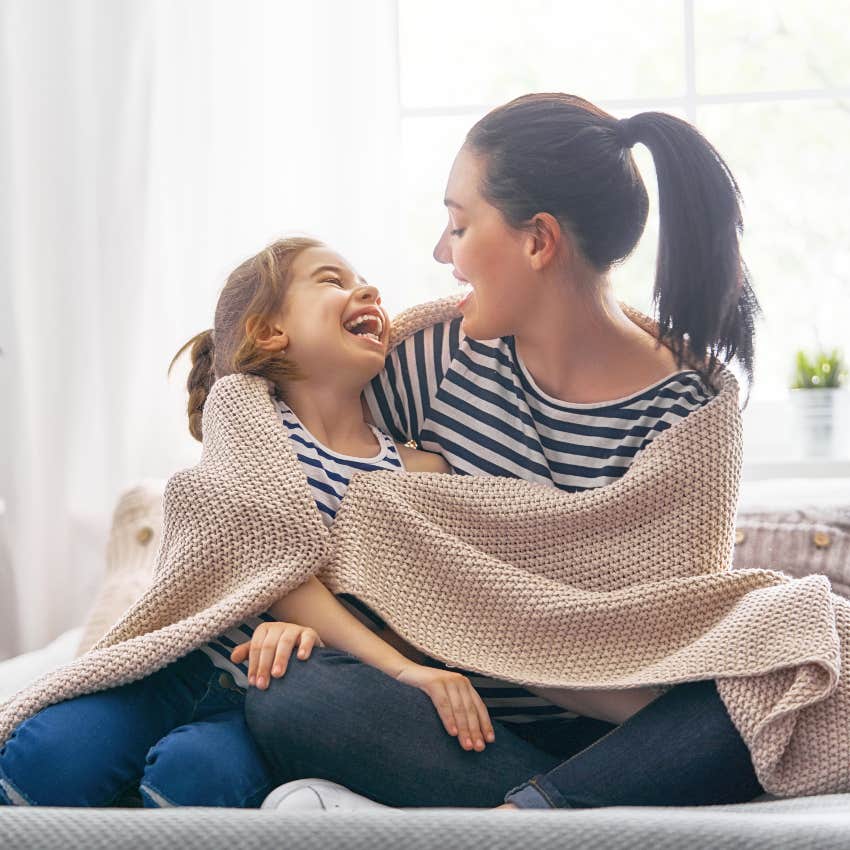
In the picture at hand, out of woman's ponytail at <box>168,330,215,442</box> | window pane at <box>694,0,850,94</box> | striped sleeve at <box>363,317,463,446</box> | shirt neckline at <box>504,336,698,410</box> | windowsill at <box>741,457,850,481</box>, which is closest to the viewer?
shirt neckline at <box>504,336,698,410</box>

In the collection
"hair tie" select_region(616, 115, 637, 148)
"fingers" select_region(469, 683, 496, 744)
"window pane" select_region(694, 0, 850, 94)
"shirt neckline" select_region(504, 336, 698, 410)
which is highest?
"window pane" select_region(694, 0, 850, 94)

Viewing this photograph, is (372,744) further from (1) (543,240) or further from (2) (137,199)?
(2) (137,199)

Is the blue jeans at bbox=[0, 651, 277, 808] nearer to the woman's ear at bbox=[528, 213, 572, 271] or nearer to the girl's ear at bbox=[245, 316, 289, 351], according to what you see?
the girl's ear at bbox=[245, 316, 289, 351]

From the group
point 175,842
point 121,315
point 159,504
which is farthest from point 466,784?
point 121,315

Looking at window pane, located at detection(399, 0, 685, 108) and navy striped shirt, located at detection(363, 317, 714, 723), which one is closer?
navy striped shirt, located at detection(363, 317, 714, 723)

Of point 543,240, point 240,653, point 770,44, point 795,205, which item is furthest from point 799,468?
point 240,653

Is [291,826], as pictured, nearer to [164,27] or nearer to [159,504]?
[159,504]

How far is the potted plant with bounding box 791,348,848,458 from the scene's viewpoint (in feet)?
7.91

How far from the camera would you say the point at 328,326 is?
4.80 ft

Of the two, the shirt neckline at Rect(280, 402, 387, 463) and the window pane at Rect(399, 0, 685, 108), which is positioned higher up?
the window pane at Rect(399, 0, 685, 108)

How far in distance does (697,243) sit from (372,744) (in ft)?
2.26

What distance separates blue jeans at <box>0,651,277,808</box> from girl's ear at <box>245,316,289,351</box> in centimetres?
44

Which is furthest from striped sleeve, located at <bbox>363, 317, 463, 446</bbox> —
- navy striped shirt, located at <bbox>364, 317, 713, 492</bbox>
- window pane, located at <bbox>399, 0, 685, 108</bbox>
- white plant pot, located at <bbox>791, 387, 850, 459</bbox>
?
window pane, located at <bbox>399, 0, 685, 108</bbox>

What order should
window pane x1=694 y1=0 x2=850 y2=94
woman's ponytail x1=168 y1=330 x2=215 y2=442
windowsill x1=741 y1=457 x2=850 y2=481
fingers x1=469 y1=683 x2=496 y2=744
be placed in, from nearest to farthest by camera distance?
fingers x1=469 y1=683 x2=496 y2=744
woman's ponytail x1=168 y1=330 x2=215 y2=442
windowsill x1=741 y1=457 x2=850 y2=481
window pane x1=694 y1=0 x2=850 y2=94
